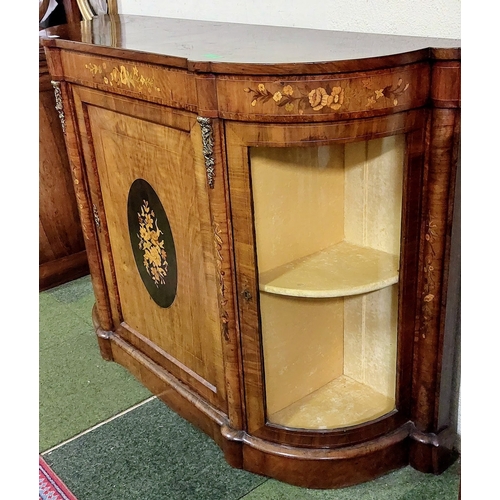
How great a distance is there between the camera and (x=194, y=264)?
1.62 meters

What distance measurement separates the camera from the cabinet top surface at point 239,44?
1.22m

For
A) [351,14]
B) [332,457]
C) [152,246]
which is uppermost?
[351,14]

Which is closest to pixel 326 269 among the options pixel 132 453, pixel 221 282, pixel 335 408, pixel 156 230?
pixel 221 282

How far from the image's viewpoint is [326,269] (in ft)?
5.08

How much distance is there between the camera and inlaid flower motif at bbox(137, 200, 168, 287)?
1.74 meters

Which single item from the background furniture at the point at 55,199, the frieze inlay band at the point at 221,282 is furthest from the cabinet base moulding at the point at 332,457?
the background furniture at the point at 55,199

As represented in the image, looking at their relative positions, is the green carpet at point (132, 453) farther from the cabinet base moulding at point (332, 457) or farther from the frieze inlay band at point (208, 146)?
the frieze inlay band at point (208, 146)

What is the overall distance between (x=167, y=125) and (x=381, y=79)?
544mm

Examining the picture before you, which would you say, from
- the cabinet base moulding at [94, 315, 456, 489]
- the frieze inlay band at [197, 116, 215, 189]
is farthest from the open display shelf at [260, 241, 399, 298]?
the cabinet base moulding at [94, 315, 456, 489]

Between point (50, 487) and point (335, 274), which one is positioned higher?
point (335, 274)

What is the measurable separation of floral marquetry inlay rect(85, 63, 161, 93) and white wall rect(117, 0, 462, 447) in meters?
0.36

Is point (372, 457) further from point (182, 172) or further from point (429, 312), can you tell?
point (182, 172)

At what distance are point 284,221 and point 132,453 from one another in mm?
821

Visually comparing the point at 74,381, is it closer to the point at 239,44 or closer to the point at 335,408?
the point at 335,408
